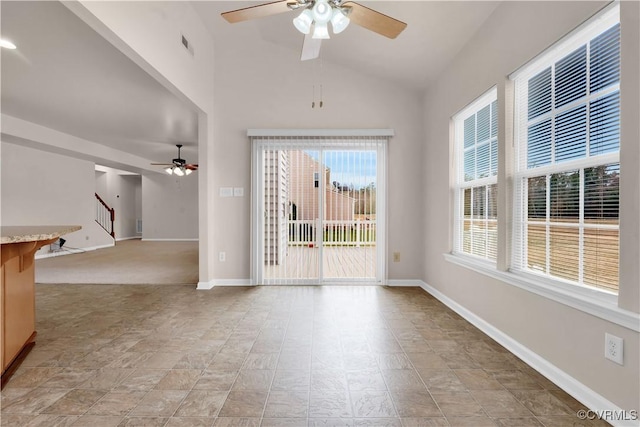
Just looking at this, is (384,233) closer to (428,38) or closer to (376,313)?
(376,313)

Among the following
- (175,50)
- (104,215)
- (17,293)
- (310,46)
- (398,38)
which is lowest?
(17,293)

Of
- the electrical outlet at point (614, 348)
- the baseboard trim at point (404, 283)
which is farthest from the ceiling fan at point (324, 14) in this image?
the baseboard trim at point (404, 283)

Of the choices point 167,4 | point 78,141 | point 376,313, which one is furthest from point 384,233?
point 78,141

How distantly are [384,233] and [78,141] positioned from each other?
283 inches

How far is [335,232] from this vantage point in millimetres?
4223

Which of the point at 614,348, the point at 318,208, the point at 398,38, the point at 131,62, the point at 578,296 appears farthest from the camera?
the point at 318,208

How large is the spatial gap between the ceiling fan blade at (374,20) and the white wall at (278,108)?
1.91m

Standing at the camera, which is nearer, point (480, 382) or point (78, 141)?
point (480, 382)

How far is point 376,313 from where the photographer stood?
121 inches

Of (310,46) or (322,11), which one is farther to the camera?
(310,46)

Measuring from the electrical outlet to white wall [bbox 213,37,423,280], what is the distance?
2.90 meters

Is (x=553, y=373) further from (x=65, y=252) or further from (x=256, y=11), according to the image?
(x=65, y=252)

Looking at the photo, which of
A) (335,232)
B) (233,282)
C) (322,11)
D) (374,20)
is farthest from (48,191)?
(374,20)

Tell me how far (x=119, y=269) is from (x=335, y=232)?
4.10 metres
